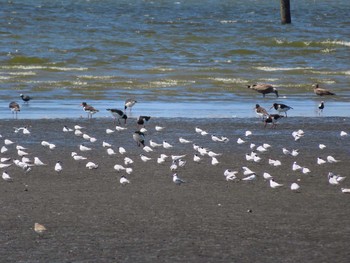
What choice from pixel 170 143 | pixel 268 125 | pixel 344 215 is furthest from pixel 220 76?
pixel 344 215

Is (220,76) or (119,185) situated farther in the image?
(220,76)

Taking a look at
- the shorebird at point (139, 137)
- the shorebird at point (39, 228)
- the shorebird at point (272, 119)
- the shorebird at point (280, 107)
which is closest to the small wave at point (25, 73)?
the shorebird at point (280, 107)

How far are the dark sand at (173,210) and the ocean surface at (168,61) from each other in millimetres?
5970

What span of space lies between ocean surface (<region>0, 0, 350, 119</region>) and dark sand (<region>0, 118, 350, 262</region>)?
19.6ft

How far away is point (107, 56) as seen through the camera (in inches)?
1423

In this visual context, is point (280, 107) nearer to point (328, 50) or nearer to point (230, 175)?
point (230, 175)

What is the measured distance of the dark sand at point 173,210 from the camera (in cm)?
880

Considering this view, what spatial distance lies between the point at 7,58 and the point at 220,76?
957cm

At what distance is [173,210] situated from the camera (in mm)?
10617

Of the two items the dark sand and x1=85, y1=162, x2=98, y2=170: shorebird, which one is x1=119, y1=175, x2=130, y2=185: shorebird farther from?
x1=85, y1=162, x2=98, y2=170: shorebird

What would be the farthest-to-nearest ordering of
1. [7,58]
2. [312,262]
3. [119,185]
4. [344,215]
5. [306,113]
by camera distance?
[7,58], [306,113], [119,185], [344,215], [312,262]

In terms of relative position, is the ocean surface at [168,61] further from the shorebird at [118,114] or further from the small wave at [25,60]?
the shorebird at [118,114]

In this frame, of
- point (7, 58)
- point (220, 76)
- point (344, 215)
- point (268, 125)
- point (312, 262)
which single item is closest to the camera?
point (312, 262)

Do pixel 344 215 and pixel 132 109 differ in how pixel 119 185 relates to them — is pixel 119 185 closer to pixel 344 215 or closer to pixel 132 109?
pixel 344 215
